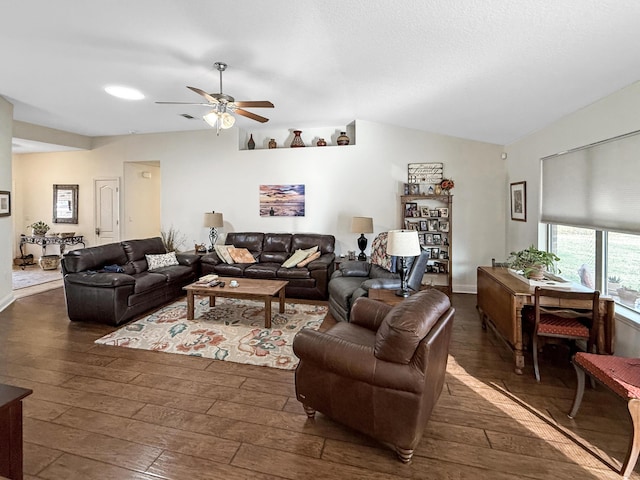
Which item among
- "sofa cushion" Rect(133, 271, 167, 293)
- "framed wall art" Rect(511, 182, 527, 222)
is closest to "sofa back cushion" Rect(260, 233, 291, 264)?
"sofa cushion" Rect(133, 271, 167, 293)

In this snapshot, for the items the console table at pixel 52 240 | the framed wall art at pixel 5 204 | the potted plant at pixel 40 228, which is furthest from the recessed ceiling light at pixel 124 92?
the potted plant at pixel 40 228

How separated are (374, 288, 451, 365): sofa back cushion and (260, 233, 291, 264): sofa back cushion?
385 cm

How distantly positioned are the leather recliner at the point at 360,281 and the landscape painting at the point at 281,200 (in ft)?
6.55

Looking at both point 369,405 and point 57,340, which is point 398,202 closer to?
point 369,405

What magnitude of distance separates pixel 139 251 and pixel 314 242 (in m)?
2.83

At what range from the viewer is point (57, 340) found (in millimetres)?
3363

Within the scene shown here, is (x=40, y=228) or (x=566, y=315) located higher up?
(x=40, y=228)

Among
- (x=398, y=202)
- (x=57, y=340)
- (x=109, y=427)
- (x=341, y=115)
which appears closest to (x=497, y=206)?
(x=398, y=202)

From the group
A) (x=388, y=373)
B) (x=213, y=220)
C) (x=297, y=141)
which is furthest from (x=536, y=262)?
(x=213, y=220)

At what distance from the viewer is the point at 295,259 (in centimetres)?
519

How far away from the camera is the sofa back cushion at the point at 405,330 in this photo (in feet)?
5.49

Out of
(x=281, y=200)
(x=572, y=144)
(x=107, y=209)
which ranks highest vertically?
(x=572, y=144)

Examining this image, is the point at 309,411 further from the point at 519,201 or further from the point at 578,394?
the point at 519,201

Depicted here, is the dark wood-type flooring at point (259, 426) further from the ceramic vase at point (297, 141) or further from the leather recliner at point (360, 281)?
the ceramic vase at point (297, 141)
